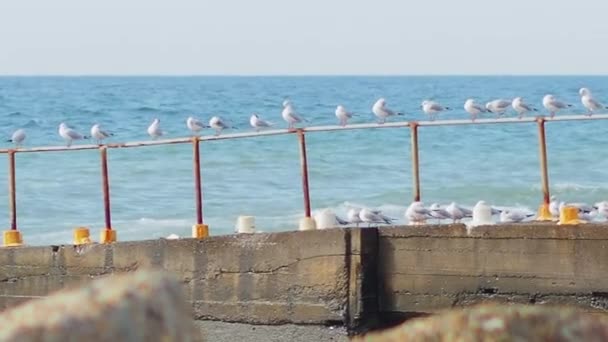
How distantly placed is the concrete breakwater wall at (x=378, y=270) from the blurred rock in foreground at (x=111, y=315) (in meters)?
6.35

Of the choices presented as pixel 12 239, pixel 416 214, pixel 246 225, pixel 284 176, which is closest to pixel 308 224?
pixel 246 225

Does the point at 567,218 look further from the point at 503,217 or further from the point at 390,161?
the point at 390,161

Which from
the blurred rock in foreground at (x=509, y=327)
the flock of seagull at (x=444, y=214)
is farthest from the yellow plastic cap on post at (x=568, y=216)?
the blurred rock in foreground at (x=509, y=327)

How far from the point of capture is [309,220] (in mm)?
10000

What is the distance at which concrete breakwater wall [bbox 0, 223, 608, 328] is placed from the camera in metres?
8.64

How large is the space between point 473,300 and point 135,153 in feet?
58.1

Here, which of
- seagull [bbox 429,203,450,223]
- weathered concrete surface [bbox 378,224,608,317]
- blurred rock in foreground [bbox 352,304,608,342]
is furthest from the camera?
seagull [bbox 429,203,450,223]

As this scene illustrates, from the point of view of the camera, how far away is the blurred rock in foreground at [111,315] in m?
2.38

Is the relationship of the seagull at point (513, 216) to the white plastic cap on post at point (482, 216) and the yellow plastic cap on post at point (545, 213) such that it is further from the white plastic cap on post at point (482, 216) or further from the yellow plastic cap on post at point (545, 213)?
the white plastic cap on post at point (482, 216)

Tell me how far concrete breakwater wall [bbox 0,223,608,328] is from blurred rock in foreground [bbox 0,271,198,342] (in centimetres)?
635

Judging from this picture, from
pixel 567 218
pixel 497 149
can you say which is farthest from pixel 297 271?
pixel 497 149

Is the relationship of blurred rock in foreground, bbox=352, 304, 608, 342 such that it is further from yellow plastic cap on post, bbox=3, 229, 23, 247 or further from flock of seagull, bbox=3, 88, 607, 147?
flock of seagull, bbox=3, 88, 607, 147

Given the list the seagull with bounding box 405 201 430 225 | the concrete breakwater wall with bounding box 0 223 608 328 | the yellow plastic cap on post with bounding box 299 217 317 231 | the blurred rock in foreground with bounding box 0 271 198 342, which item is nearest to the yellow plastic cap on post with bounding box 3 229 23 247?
the concrete breakwater wall with bounding box 0 223 608 328

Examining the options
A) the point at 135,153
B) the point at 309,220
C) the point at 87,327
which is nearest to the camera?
the point at 87,327
